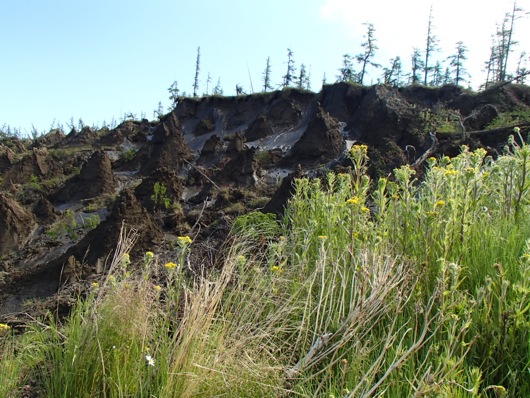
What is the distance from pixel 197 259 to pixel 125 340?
7.53ft

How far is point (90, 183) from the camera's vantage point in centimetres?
1736

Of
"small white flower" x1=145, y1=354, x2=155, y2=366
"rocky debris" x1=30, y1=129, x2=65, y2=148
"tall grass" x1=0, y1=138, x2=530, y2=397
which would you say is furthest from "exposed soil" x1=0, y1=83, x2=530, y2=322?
"small white flower" x1=145, y1=354, x2=155, y2=366

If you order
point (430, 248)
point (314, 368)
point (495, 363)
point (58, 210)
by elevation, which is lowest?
point (58, 210)

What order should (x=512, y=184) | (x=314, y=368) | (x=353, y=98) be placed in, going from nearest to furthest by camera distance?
(x=314, y=368) < (x=512, y=184) < (x=353, y=98)

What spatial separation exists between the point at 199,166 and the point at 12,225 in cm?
705

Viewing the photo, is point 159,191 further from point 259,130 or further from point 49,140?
point 49,140

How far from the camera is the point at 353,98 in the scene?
22047mm

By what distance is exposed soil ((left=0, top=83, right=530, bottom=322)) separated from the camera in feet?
33.8

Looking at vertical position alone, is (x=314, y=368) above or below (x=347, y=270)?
below

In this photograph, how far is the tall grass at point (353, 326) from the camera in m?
2.45

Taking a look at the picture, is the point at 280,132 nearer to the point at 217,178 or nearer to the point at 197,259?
the point at 217,178

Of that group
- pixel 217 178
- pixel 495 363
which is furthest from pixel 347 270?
pixel 217 178

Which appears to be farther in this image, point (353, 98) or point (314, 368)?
point (353, 98)

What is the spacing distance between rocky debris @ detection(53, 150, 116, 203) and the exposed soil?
0.04m
